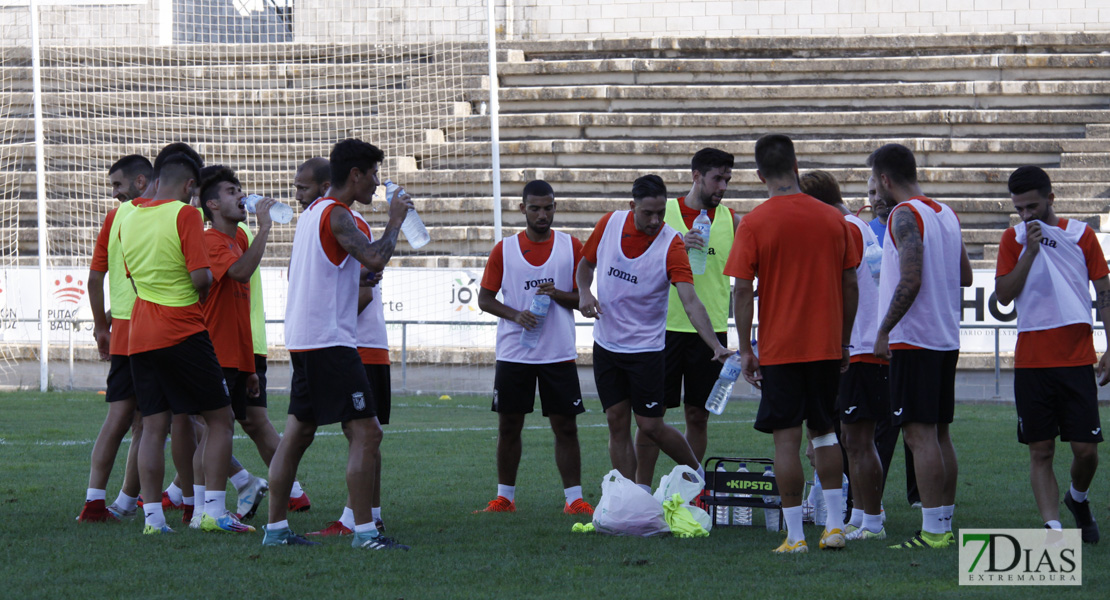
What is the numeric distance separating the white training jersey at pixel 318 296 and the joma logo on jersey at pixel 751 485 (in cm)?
232

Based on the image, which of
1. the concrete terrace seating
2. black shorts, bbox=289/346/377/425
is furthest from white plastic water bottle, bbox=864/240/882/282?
the concrete terrace seating

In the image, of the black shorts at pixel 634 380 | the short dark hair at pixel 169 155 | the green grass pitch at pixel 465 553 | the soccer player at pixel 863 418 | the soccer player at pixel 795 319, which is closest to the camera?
the green grass pitch at pixel 465 553

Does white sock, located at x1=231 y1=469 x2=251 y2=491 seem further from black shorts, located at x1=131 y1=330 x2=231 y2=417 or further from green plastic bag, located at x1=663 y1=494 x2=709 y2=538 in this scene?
green plastic bag, located at x1=663 y1=494 x2=709 y2=538

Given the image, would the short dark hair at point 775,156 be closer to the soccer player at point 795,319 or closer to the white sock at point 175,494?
the soccer player at point 795,319

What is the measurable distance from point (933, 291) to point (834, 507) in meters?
1.15

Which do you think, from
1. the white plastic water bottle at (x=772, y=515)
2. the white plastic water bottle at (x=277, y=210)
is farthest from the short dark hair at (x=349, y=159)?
the white plastic water bottle at (x=772, y=515)

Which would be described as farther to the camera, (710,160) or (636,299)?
(710,160)

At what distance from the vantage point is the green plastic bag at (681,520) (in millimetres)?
6367

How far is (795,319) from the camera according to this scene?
18.3 ft

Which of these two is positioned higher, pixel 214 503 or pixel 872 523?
pixel 214 503

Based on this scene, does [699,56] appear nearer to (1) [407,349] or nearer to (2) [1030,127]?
(2) [1030,127]

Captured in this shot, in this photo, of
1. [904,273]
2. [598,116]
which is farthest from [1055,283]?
[598,116]

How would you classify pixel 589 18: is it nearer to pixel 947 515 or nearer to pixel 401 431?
pixel 401 431

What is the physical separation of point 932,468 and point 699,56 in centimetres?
1757
